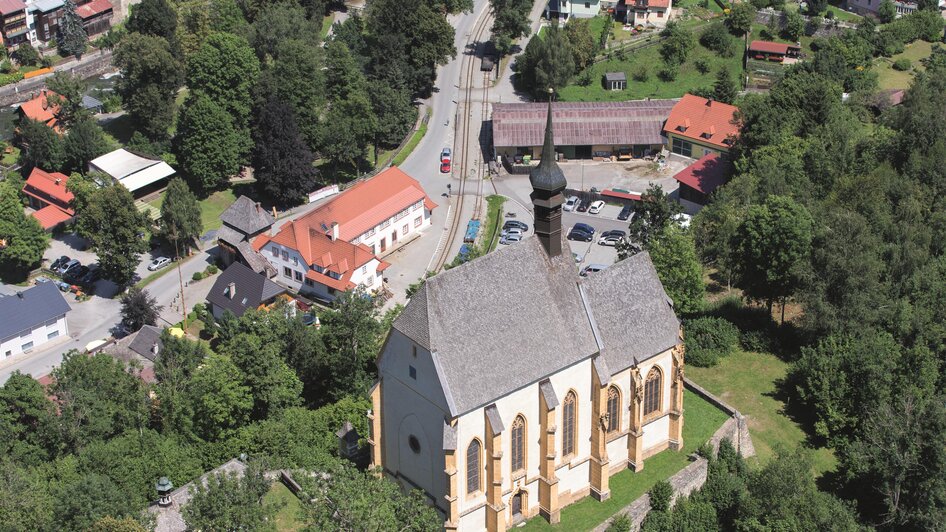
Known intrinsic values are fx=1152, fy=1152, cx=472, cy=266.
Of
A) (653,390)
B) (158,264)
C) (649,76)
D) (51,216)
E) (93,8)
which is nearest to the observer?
(653,390)

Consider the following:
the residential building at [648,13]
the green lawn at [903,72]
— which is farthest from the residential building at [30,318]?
the green lawn at [903,72]

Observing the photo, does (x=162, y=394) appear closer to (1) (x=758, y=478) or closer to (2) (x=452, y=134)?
(1) (x=758, y=478)

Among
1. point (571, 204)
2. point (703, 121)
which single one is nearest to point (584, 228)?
point (571, 204)

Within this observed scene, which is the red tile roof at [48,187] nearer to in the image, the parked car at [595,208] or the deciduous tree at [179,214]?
the deciduous tree at [179,214]

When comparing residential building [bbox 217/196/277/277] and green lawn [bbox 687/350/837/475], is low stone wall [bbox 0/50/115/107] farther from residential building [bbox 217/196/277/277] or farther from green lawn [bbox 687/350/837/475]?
green lawn [bbox 687/350/837/475]

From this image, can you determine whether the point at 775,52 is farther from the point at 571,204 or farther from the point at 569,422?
the point at 569,422

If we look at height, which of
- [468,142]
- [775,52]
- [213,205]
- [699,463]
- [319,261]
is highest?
[775,52]

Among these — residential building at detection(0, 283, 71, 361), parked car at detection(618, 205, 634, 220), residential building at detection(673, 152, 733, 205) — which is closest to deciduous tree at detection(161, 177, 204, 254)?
residential building at detection(0, 283, 71, 361)
